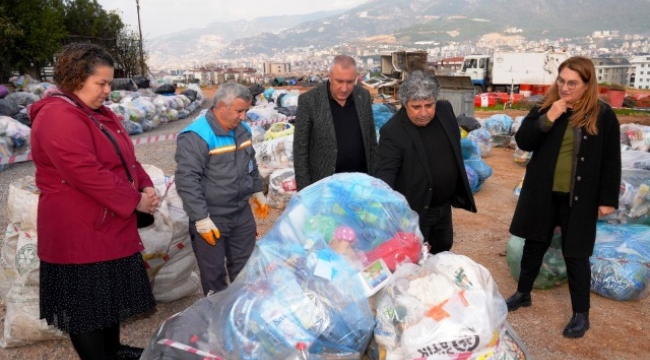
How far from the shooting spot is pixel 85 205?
1.89 metres

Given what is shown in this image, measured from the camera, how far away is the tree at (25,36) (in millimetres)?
17406

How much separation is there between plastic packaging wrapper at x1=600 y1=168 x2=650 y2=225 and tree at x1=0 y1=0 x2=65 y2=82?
20.1 m

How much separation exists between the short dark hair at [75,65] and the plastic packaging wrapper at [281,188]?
3.28 m

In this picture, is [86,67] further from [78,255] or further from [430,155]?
[430,155]

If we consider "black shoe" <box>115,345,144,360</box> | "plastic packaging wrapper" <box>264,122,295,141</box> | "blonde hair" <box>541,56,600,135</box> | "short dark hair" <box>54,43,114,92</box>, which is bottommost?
"black shoe" <box>115,345,144,360</box>

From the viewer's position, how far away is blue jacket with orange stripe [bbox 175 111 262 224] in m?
2.31

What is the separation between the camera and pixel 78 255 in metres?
1.91

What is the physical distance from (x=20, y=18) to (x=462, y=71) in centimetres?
1895

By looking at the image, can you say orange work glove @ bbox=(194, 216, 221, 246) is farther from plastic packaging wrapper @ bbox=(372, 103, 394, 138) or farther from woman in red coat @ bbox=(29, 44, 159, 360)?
plastic packaging wrapper @ bbox=(372, 103, 394, 138)

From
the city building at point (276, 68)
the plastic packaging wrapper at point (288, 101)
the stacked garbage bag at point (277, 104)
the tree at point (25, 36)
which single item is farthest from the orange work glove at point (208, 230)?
the city building at point (276, 68)

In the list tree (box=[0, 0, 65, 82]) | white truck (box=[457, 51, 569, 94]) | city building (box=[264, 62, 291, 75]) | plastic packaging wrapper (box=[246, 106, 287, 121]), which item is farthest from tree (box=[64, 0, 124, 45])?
city building (box=[264, 62, 291, 75])

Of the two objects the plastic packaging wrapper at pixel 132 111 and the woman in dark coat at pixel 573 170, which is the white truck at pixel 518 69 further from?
the woman in dark coat at pixel 573 170

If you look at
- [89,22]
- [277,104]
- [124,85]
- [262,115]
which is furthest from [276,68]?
[262,115]

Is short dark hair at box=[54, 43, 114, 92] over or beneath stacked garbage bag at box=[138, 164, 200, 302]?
over
